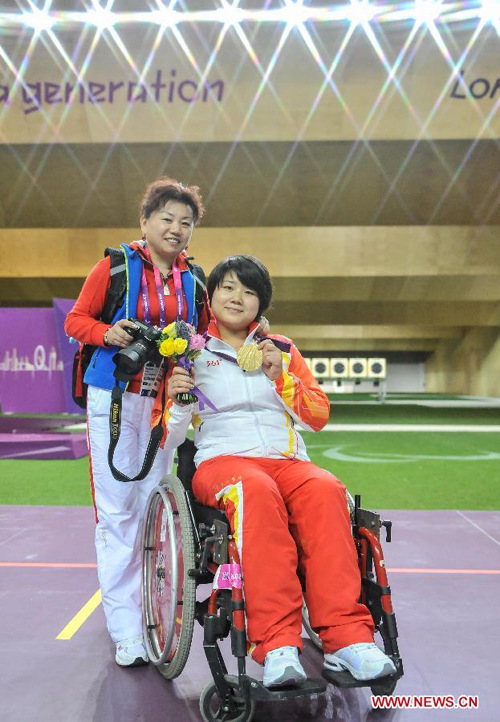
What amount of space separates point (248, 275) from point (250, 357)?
24 centimetres

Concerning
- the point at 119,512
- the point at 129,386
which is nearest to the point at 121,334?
the point at 129,386

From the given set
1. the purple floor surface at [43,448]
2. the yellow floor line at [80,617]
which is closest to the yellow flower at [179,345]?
the yellow floor line at [80,617]

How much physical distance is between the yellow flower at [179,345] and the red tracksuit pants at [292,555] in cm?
31

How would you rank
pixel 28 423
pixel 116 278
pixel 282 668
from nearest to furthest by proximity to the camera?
1. pixel 282 668
2. pixel 116 278
3. pixel 28 423

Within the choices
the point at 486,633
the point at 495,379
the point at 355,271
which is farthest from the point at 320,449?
the point at 495,379

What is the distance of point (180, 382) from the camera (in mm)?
1573

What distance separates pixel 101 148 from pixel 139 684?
10.7 meters

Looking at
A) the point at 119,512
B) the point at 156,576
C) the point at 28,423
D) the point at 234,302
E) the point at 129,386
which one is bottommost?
the point at 28,423

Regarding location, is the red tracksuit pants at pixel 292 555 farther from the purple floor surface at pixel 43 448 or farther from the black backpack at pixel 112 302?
the purple floor surface at pixel 43 448

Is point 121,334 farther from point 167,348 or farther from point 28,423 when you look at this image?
point 28,423

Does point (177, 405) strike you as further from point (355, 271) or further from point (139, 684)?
point (355, 271)

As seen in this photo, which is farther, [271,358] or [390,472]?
[390,472]

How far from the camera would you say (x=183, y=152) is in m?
11.3

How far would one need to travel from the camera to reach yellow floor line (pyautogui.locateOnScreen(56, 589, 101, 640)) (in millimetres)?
1922
